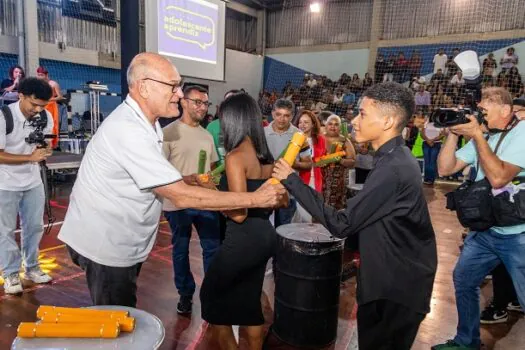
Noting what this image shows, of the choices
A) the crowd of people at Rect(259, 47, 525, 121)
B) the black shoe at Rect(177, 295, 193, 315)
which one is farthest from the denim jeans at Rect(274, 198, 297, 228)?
the crowd of people at Rect(259, 47, 525, 121)

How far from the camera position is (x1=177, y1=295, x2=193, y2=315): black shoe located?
3.26 m

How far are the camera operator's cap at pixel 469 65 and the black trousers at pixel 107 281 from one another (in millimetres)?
2241

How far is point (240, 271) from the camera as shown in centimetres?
210

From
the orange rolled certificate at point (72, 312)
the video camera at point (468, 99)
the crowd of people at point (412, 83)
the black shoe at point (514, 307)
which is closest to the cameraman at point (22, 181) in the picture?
the orange rolled certificate at point (72, 312)

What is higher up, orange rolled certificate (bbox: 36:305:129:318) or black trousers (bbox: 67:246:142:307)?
orange rolled certificate (bbox: 36:305:129:318)

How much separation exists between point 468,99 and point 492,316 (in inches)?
78.7

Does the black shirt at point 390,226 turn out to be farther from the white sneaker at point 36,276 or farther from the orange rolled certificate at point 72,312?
the white sneaker at point 36,276

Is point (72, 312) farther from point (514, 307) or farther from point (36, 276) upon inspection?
point (514, 307)

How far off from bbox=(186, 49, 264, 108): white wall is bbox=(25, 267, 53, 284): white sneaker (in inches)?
535

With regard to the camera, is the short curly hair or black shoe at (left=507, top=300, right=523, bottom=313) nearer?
the short curly hair

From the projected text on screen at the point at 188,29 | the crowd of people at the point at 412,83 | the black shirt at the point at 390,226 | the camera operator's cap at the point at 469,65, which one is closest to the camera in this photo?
the black shirt at the point at 390,226

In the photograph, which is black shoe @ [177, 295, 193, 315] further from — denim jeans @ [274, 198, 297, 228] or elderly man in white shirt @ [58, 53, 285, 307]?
elderly man in white shirt @ [58, 53, 285, 307]

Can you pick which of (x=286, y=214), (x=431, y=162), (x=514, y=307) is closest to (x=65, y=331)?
(x=286, y=214)

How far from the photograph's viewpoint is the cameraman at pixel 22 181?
315 centimetres
